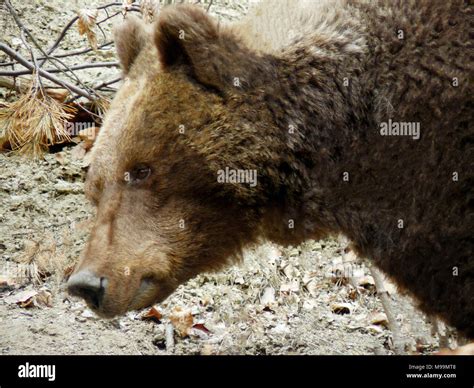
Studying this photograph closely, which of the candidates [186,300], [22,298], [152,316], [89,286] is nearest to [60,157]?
[22,298]

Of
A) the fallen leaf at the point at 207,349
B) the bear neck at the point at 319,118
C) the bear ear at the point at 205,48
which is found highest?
the bear ear at the point at 205,48

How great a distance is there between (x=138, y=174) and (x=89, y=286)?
651mm

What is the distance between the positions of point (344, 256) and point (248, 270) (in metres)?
0.91

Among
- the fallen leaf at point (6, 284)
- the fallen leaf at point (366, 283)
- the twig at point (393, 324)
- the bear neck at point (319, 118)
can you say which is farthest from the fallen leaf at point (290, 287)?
the bear neck at point (319, 118)

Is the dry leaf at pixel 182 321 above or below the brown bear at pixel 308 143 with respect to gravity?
below

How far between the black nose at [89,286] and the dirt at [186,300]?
138 cm

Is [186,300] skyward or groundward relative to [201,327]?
skyward

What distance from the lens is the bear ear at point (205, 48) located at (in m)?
3.73

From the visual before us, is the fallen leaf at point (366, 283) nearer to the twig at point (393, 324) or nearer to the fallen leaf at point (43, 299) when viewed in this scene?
the twig at point (393, 324)

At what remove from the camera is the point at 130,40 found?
13.9 ft

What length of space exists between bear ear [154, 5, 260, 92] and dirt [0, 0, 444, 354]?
54.8 inches

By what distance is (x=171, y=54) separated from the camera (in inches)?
151

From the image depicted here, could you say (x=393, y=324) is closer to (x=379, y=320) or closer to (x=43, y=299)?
(x=379, y=320)

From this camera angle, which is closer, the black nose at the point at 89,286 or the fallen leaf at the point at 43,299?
the black nose at the point at 89,286
